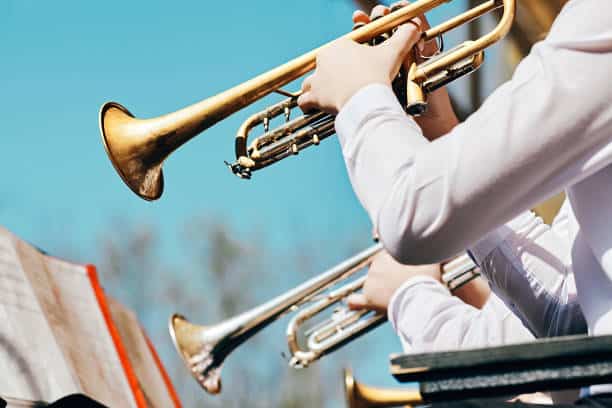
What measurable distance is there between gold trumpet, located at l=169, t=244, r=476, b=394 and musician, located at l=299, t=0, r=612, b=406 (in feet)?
4.39

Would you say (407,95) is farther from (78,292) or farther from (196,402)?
(196,402)

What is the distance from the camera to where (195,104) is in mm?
1451

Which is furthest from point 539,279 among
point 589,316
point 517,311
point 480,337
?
point 480,337

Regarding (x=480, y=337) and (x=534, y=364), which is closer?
(x=534, y=364)

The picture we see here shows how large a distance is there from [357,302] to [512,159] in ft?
5.19

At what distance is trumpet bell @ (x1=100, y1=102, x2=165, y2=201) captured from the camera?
1.53m

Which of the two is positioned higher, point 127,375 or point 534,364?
point 534,364

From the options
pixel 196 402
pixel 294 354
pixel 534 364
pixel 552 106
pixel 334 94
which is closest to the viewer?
pixel 534 364

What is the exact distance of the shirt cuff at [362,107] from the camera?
956 millimetres

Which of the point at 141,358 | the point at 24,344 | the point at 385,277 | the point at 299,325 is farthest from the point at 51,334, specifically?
the point at 299,325

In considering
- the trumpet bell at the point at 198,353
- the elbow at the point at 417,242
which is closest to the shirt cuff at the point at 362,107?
the elbow at the point at 417,242

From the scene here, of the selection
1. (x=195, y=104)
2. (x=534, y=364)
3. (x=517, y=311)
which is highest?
(x=195, y=104)

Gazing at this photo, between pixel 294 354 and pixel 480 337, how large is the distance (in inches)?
Result: 52.0

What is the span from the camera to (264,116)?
1474 millimetres
